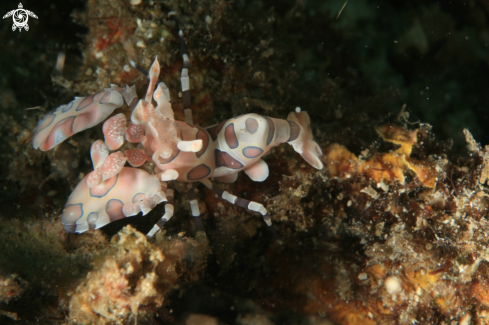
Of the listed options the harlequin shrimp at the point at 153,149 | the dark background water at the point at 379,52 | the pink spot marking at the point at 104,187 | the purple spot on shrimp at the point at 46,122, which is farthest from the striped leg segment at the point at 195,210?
the dark background water at the point at 379,52

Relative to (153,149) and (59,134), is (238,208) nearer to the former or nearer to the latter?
(153,149)

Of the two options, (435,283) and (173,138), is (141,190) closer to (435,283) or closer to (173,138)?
(173,138)

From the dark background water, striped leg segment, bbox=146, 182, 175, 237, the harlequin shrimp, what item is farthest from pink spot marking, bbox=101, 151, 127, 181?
the dark background water

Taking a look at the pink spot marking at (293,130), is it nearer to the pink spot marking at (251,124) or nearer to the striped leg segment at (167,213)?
the pink spot marking at (251,124)

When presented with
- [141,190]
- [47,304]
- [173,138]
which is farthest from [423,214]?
[47,304]

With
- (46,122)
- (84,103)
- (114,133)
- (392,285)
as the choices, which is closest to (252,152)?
(114,133)

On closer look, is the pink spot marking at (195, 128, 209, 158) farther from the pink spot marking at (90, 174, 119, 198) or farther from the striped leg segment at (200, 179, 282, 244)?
the pink spot marking at (90, 174, 119, 198)
